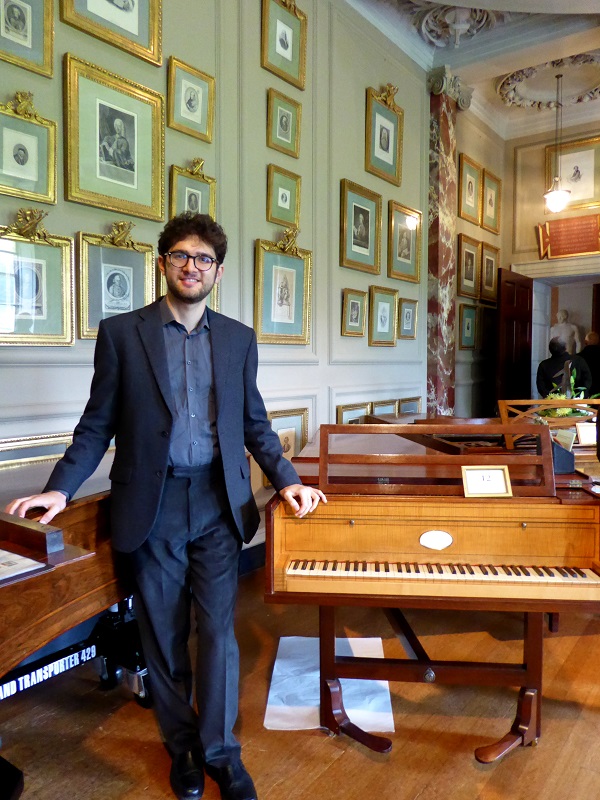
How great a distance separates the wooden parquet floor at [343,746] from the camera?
6.79 ft

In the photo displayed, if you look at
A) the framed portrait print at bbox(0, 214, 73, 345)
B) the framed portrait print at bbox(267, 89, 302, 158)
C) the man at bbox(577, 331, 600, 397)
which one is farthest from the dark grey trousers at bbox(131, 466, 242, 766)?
the man at bbox(577, 331, 600, 397)

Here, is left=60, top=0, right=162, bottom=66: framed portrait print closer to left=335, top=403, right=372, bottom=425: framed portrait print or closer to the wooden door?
left=335, top=403, right=372, bottom=425: framed portrait print

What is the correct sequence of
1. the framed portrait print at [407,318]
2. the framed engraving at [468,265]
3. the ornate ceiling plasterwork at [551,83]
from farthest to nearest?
the framed engraving at [468,265] → the ornate ceiling plasterwork at [551,83] → the framed portrait print at [407,318]

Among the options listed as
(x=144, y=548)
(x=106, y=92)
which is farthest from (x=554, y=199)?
(x=144, y=548)

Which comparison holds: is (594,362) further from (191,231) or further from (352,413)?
(191,231)

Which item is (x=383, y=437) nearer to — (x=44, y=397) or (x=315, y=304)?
(x=315, y=304)

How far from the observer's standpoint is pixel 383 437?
3621 mm

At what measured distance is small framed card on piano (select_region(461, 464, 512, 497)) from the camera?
208 centimetres

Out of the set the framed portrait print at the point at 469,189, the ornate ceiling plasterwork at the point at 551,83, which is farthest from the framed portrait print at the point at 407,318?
the ornate ceiling plasterwork at the point at 551,83

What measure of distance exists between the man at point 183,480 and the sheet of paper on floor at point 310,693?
468 mm

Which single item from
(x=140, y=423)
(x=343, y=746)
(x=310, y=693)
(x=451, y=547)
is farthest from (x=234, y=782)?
(x=140, y=423)

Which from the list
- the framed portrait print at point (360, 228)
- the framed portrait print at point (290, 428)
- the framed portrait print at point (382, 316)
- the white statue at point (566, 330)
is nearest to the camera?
the framed portrait print at point (290, 428)

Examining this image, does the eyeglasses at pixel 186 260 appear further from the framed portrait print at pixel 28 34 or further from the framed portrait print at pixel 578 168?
the framed portrait print at pixel 578 168

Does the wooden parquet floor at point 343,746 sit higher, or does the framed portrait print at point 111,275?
the framed portrait print at point 111,275
